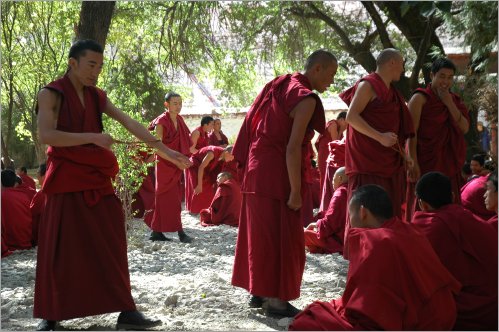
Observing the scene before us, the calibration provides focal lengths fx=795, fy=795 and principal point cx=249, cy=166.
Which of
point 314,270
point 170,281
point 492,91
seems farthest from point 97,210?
point 492,91

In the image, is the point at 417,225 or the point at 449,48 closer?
the point at 417,225

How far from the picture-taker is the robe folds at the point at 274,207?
522cm

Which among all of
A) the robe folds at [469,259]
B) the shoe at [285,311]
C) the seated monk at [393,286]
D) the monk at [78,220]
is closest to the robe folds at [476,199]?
the robe folds at [469,259]

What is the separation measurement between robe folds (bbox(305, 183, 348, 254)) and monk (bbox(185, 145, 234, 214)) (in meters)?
3.33

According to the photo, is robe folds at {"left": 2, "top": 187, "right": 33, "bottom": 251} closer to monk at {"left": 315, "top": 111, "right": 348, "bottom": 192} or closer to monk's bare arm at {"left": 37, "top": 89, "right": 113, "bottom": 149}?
monk's bare arm at {"left": 37, "top": 89, "right": 113, "bottom": 149}

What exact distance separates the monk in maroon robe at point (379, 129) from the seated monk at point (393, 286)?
2.05 metres

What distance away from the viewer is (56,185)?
4688mm

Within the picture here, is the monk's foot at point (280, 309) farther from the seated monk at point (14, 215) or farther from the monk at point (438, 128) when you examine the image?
the seated monk at point (14, 215)

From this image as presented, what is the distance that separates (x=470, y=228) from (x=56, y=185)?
2.40 metres

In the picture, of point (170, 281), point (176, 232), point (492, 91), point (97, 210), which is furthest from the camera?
point (176, 232)

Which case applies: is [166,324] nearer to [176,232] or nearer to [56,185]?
[56,185]

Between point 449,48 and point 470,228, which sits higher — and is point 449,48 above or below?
above

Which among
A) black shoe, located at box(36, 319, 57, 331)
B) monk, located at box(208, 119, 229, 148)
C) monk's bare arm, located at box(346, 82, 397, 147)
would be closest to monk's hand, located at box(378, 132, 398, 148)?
monk's bare arm, located at box(346, 82, 397, 147)

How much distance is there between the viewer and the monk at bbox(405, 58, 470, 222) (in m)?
6.51
